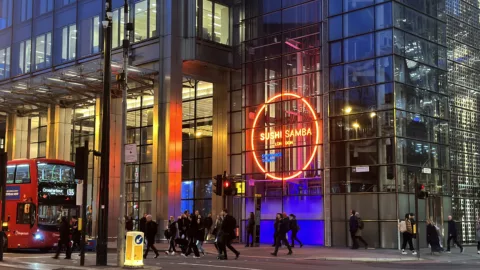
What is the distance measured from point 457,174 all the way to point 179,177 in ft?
55.0

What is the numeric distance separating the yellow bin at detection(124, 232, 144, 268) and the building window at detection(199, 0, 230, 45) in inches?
859

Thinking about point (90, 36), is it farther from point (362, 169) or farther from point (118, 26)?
point (362, 169)

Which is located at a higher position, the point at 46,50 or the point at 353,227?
the point at 46,50

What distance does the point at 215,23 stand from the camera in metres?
40.1

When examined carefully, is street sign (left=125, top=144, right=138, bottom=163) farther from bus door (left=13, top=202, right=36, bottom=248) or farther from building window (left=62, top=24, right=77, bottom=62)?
building window (left=62, top=24, right=77, bottom=62)

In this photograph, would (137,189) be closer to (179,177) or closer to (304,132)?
(179,177)

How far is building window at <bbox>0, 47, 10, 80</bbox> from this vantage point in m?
50.8

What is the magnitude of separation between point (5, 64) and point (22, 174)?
82.6ft

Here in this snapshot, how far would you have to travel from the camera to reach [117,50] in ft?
135

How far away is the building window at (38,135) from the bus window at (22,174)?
24098 millimetres

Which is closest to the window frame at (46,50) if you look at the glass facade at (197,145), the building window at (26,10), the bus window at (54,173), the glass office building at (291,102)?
the glass office building at (291,102)

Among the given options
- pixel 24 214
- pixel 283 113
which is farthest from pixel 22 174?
pixel 283 113

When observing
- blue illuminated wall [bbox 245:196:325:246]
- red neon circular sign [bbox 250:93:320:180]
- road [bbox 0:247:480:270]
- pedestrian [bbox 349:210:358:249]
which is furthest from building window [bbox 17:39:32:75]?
pedestrian [bbox 349:210:358:249]

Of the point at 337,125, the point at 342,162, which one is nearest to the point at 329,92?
the point at 337,125
